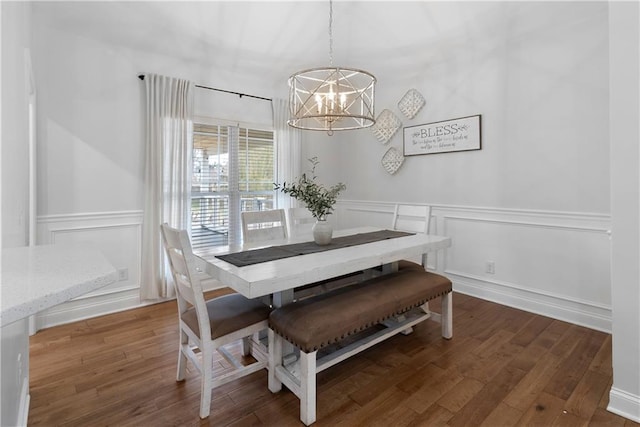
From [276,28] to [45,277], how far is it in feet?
11.2

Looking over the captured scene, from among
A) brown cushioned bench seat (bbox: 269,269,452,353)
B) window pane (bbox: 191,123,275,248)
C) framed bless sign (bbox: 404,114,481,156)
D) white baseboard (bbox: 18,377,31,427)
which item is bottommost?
white baseboard (bbox: 18,377,31,427)

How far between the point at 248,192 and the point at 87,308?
6.85 ft

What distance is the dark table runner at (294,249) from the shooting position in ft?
6.73

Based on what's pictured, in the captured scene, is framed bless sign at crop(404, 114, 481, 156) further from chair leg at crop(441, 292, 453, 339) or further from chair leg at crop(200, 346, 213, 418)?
chair leg at crop(200, 346, 213, 418)

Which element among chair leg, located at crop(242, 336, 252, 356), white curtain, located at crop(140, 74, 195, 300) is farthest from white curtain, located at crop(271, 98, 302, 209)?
chair leg, located at crop(242, 336, 252, 356)

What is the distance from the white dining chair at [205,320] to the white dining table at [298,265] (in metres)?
0.17

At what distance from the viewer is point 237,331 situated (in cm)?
187

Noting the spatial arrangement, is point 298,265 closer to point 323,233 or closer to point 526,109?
point 323,233

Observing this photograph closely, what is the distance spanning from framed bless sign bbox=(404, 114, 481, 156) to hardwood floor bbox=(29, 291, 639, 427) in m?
1.96

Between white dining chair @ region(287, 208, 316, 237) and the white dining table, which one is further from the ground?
white dining chair @ region(287, 208, 316, 237)

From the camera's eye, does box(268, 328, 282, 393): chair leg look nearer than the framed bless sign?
Yes

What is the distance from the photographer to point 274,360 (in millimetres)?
1983

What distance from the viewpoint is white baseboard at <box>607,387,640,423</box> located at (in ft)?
5.68

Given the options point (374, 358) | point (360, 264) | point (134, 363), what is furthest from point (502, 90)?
point (134, 363)
